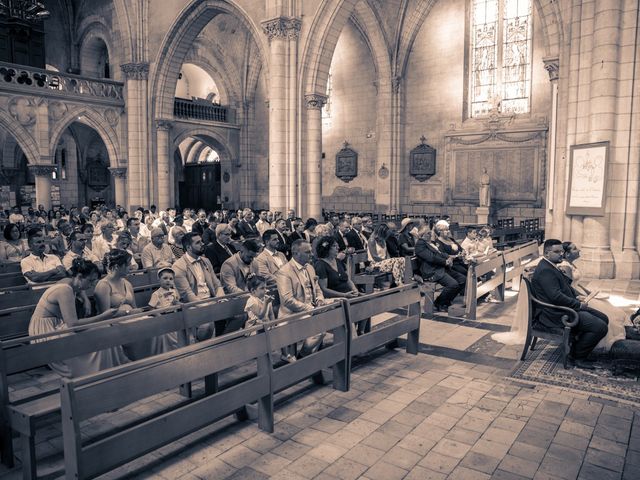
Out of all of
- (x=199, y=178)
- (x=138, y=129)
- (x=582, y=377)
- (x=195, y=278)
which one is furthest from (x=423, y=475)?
(x=199, y=178)

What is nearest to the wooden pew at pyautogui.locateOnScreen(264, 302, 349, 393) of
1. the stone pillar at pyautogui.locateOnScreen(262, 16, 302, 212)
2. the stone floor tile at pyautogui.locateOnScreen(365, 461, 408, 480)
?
the stone floor tile at pyautogui.locateOnScreen(365, 461, 408, 480)

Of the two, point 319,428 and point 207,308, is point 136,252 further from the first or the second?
point 319,428

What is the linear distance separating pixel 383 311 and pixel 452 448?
2133 millimetres

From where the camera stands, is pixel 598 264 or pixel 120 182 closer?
pixel 598 264

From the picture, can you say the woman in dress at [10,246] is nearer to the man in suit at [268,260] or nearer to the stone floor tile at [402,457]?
the man in suit at [268,260]

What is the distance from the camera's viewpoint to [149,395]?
342 cm

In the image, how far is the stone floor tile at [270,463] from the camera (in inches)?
146

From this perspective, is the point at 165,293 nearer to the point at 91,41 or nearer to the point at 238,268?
the point at 238,268

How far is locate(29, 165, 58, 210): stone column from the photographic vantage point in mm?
19719

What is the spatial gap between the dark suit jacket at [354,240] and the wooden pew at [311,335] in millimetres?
5738


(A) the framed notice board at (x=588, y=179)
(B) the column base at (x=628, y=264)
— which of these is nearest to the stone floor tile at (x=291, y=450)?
(A) the framed notice board at (x=588, y=179)

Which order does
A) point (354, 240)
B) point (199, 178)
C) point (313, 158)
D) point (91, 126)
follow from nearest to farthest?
point (354, 240) → point (313, 158) → point (91, 126) → point (199, 178)

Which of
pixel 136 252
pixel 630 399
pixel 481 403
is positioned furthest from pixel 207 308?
pixel 136 252

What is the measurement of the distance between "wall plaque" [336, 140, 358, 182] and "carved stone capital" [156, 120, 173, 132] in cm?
801
